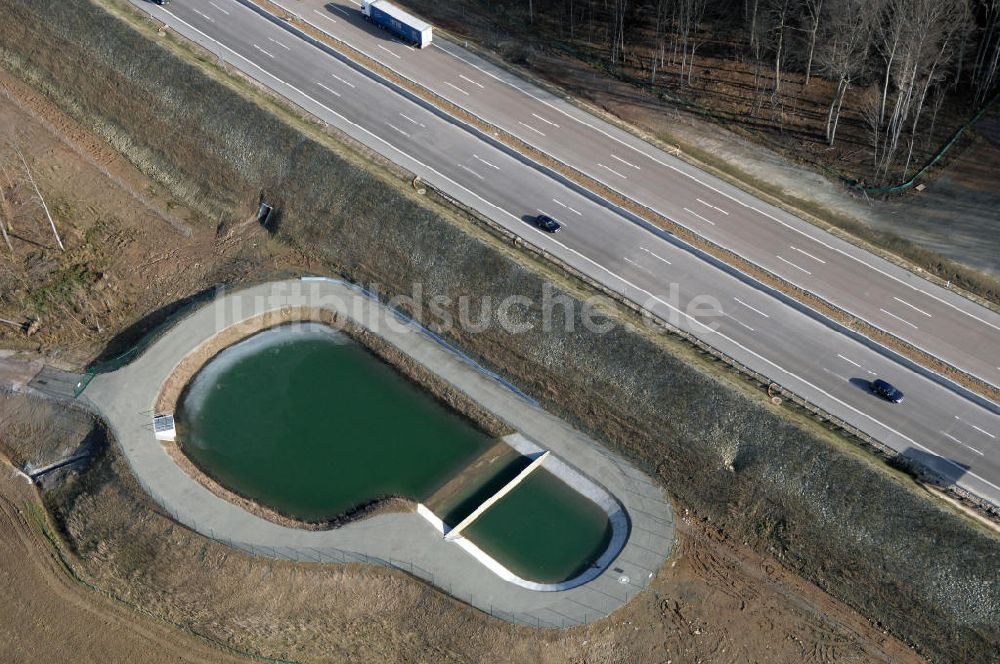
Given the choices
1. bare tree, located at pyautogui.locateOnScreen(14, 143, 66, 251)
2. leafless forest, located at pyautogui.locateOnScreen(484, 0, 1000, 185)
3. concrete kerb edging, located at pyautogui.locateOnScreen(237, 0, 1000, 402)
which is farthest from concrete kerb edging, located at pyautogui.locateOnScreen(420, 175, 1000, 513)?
bare tree, located at pyautogui.locateOnScreen(14, 143, 66, 251)

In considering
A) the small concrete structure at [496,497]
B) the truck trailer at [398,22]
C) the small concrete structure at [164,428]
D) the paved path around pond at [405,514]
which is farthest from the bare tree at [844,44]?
the small concrete structure at [164,428]

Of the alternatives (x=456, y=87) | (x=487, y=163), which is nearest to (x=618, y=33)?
(x=456, y=87)

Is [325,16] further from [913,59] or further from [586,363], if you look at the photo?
[913,59]

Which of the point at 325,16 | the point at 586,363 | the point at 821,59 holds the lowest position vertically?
the point at 586,363

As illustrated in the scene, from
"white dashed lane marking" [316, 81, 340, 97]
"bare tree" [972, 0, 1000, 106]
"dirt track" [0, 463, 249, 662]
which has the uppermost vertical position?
"bare tree" [972, 0, 1000, 106]

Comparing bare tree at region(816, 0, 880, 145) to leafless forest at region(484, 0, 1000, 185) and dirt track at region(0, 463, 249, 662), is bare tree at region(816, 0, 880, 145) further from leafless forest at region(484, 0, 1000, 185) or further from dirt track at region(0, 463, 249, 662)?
dirt track at region(0, 463, 249, 662)

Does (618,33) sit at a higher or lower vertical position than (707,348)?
higher
